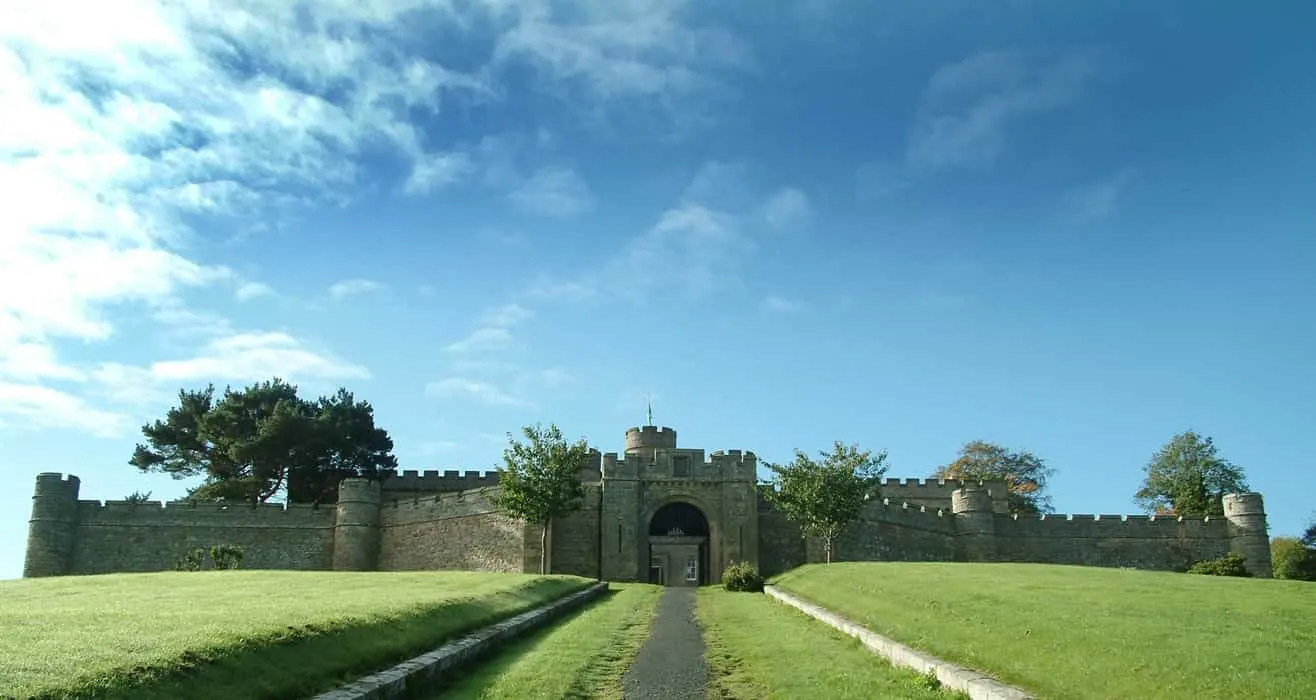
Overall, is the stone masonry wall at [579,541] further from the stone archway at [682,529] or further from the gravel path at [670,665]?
the gravel path at [670,665]

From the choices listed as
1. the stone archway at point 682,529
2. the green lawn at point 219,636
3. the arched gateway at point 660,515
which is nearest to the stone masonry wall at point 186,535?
the arched gateway at point 660,515

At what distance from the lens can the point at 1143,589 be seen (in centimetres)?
2083

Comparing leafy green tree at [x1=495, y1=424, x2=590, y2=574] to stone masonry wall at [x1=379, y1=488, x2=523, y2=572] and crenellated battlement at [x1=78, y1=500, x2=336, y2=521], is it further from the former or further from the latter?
crenellated battlement at [x1=78, y1=500, x2=336, y2=521]

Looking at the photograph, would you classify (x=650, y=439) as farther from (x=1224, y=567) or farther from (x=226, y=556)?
(x=1224, y=567)

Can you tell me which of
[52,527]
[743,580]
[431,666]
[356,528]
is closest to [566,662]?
[431,666]

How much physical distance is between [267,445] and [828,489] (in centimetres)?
3241

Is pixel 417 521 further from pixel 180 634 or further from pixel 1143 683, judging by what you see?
pixel 1143 683

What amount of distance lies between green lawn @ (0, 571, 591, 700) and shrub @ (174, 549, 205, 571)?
21.6 metres

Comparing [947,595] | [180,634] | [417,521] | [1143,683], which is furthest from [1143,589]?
[417,521]

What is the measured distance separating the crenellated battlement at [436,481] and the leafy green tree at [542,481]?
1487 cm

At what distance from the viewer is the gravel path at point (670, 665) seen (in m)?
12.4

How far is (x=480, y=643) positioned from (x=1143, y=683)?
32.1ft

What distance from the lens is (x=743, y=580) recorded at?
35125 mm

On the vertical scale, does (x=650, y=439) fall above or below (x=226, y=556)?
above
